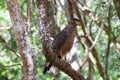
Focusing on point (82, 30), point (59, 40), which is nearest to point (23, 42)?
point (59, 40)

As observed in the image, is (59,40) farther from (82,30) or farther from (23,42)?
(23,42)

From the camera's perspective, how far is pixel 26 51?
3.02 meters

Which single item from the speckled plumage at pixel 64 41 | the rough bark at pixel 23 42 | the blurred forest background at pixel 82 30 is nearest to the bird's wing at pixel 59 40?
the speckled plumage at pixel 64 41

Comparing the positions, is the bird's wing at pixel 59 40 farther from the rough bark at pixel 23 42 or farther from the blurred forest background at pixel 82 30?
the rough bark at pixel 23 42

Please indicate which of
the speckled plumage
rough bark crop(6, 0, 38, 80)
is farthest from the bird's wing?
rough bark crop(6, 0, 38, 80)

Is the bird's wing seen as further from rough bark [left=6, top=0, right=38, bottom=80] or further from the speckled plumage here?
rough bark [left=6, top=0, right=38, bottom=80]

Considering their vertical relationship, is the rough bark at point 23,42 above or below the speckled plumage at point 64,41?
above

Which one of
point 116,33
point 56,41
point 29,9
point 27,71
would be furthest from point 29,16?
point 116,33

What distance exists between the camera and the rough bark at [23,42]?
301 centimetres

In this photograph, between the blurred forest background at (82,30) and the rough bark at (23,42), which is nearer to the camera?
the rough bark at (23,42)

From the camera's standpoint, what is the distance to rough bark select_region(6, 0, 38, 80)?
3008 mm

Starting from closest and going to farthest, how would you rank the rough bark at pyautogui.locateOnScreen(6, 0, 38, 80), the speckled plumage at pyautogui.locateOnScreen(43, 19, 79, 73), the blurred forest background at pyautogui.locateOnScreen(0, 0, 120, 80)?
the rough bark at pyautogui.locateOnScreen(6, 0, 38, 80)
the blurred forest background at pyautogui.locateOnScreen(0, 0, 120, 80)
the speckled plumage at pyautogui.locateOnScreen(43, 19, 79, 73)

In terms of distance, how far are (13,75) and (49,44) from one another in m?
3.85

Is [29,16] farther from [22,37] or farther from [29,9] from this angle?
[22,37]
